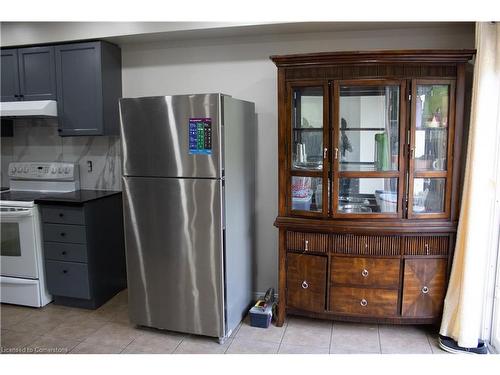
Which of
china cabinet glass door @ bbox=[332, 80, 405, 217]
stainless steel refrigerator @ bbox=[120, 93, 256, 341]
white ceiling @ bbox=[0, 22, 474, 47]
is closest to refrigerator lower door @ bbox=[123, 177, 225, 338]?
stainless steel refrigerator @ bbox=[120, 93, 256, 341]

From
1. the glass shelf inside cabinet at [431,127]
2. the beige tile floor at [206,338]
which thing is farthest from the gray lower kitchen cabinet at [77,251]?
the glass shelf inside cabinet at [431,127]

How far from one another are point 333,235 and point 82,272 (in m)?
2.02

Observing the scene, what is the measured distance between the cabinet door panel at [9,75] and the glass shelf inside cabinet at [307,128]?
2540mm

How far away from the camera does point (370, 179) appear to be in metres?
2.65

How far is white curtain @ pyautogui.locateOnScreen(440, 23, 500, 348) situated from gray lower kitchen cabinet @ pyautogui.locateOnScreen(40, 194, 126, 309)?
105 inches

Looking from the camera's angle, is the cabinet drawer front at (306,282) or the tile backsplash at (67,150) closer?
the cabinet drawer front at (306,282)

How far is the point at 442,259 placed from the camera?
255 cm

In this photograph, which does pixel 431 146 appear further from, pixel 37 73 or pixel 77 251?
pixel 37 73

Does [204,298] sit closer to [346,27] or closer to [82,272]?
[82,272]

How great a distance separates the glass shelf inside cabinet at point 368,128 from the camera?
2.56 m

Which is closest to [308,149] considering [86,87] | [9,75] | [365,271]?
[365,271]

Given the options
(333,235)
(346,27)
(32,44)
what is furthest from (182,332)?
(32,44)

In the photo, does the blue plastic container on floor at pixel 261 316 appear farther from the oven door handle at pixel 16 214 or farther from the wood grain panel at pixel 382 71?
the oven door handle at pixel 16 214

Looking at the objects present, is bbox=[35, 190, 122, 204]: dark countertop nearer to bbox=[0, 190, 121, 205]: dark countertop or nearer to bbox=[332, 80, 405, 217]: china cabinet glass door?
bbox=[0, 190, 121, 205]: dark countertop
